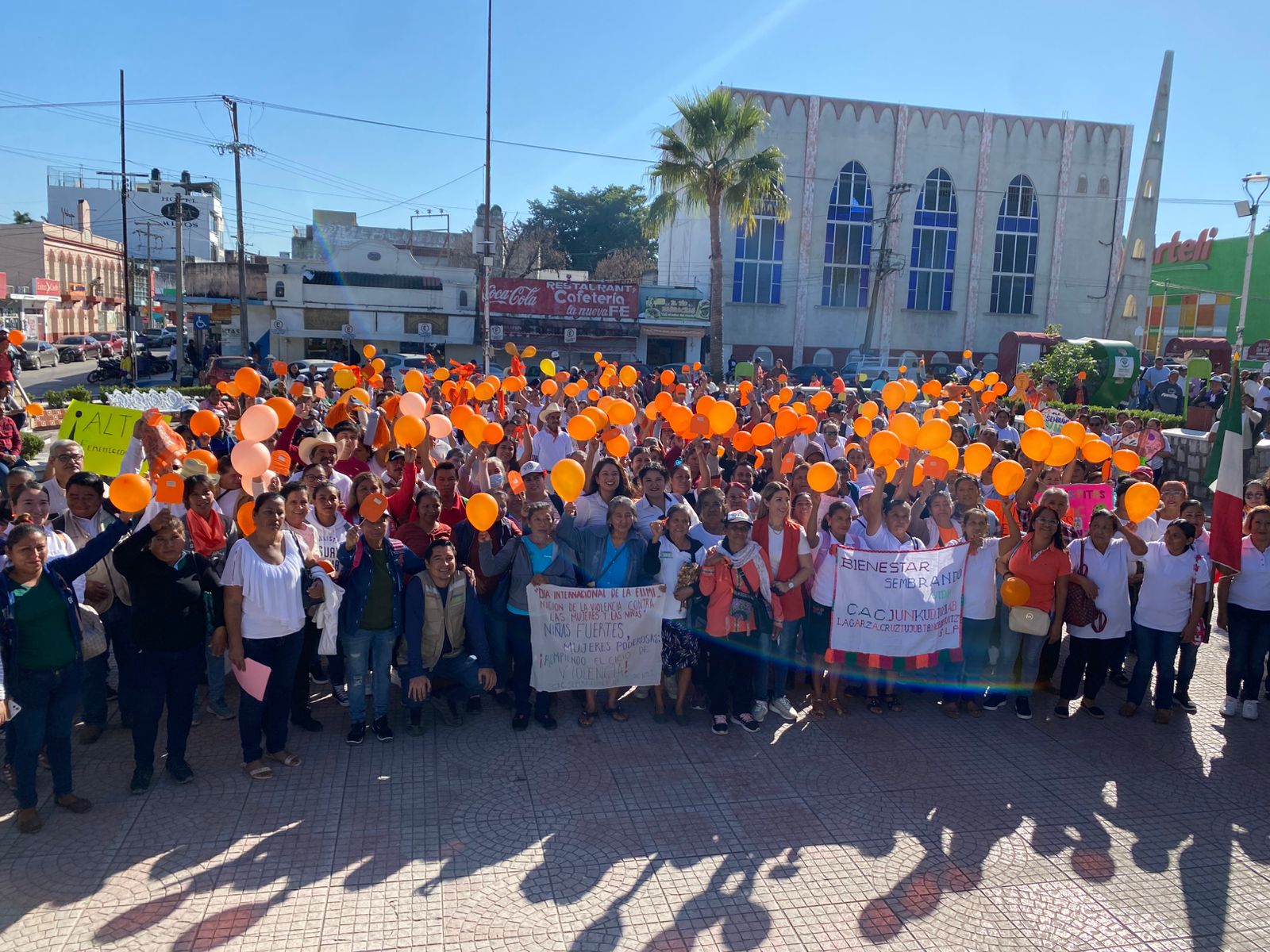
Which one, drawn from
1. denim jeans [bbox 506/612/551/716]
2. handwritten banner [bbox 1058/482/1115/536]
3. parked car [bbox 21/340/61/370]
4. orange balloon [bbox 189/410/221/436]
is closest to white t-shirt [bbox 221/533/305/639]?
denim jeans [bbox 506/612/551/716]

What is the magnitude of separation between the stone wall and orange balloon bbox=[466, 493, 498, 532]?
11.3 metres

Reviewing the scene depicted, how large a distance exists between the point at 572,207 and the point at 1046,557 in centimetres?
5277

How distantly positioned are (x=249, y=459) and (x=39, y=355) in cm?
4245

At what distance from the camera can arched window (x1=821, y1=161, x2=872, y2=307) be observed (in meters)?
36.7

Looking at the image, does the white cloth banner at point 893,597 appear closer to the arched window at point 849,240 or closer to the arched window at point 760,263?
the arched window at point 760,263

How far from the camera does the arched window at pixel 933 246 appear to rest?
1475 inches

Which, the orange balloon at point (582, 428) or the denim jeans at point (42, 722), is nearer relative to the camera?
the denim jeans at point (42, 722)

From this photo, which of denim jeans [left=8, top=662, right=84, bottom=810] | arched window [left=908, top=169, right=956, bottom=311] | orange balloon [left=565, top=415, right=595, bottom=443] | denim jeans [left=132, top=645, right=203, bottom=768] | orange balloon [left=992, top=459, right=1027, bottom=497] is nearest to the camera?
denim jeans [left=8, top=662, right=84, bottom=810]

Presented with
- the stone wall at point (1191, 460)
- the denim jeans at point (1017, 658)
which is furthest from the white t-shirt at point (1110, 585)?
the stone wall at point (1191, 460)

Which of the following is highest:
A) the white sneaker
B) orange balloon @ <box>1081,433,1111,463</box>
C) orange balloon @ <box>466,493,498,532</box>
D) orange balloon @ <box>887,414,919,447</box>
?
orange balloon @ <box>887,414,919,447</box>

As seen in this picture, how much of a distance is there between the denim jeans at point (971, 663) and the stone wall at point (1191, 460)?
8.62m

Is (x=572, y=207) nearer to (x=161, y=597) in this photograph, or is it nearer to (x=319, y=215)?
(x=319, y=215)

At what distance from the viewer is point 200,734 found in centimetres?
537

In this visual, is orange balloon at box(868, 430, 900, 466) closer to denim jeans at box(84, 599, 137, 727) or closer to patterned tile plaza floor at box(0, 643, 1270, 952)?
patterned tile plaza floor at box(0, 643, 1270, 952)
